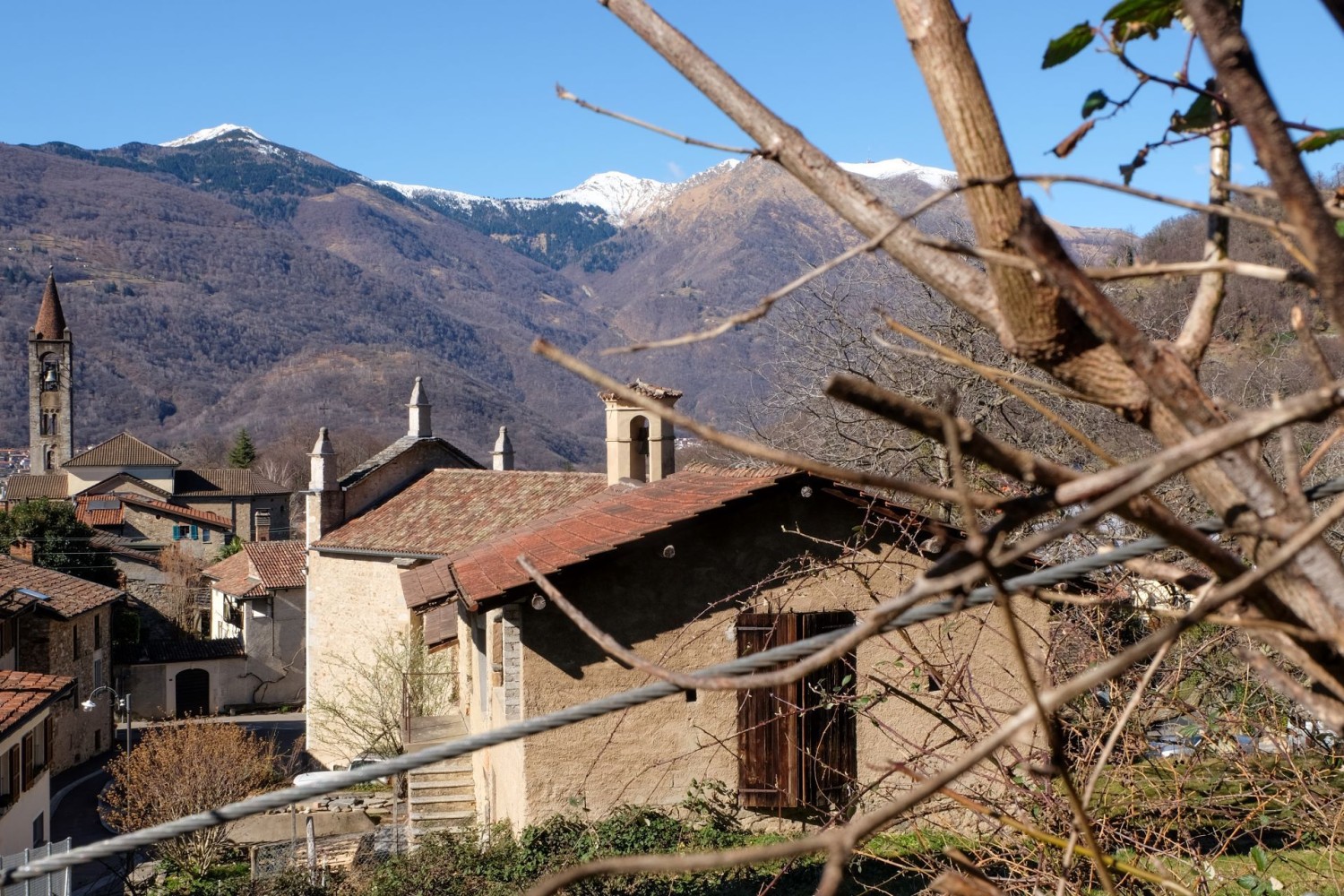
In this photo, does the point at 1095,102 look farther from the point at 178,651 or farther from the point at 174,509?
the point at 174,509

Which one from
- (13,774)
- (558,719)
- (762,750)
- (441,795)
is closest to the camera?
(558,719)

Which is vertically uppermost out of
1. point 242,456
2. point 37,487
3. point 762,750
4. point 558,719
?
point 242,456

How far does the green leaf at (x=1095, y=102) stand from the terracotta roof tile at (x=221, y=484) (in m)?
65.3

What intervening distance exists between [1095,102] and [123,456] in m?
67.3

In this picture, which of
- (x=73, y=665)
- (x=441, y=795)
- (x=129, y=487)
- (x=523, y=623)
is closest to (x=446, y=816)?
(x=441, y=795)

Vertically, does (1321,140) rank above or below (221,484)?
below

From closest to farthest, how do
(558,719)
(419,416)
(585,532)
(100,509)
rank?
(558,719) < (585,532) < (419,416) < (100,509)

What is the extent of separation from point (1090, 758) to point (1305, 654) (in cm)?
287

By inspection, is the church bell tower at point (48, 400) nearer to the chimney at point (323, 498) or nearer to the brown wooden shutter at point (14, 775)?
the chimney at point (323, 498)

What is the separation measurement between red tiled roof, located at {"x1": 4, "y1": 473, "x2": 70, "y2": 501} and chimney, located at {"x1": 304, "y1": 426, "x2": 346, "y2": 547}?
41359mm

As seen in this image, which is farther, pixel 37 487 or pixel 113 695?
pixel 37 487

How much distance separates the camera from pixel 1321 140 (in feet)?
5.31

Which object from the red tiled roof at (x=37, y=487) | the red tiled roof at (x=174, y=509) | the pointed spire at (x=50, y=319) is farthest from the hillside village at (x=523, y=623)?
the pointed spire at (x=50, y=319)

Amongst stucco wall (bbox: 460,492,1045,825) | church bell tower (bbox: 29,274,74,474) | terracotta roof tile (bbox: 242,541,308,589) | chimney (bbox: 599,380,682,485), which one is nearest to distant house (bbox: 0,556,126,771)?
terracotta roof tile (bbox: 242,541,308,589)
